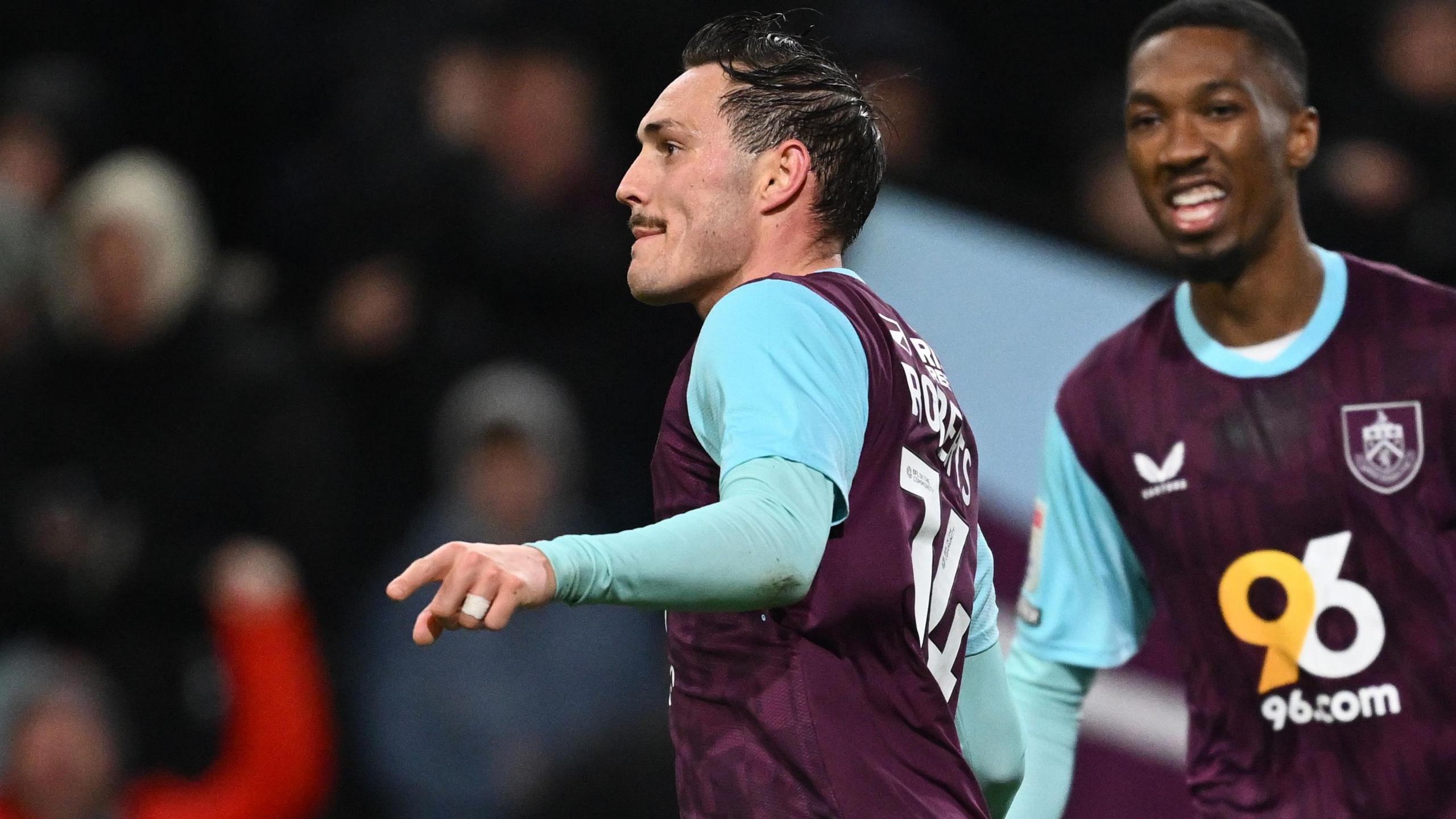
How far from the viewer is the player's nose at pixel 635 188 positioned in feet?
9.04

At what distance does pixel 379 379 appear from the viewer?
6.26 meters

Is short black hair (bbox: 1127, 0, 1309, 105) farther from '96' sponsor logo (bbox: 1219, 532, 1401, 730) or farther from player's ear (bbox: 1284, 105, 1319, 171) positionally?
'96' sponsor logo (bbox: 1219, 532, 1401, 730)

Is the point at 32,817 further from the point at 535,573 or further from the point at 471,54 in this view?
the point at 535,573

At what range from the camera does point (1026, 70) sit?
7.72 m

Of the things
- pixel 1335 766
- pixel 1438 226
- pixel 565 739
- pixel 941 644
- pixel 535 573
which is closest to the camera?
pixel 535 573

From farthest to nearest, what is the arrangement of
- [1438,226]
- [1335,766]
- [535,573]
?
1. [1438,226]
2. [1335,766]
3. [535,573]

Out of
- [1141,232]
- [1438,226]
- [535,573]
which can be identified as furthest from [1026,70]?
[535,573]

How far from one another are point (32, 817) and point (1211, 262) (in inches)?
138

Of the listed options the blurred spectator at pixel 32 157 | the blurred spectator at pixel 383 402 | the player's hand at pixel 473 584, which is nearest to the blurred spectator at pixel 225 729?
the blurred spectator at pixel 383 402

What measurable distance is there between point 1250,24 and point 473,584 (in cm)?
215

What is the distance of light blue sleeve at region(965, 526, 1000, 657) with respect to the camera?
3.01 meters

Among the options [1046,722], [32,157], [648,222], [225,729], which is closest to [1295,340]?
[1046,722]

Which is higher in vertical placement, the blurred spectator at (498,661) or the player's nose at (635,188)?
the player's nose at (635,188)

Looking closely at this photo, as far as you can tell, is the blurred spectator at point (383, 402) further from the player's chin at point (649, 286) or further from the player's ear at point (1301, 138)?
the player's chin at point (649, 286)
